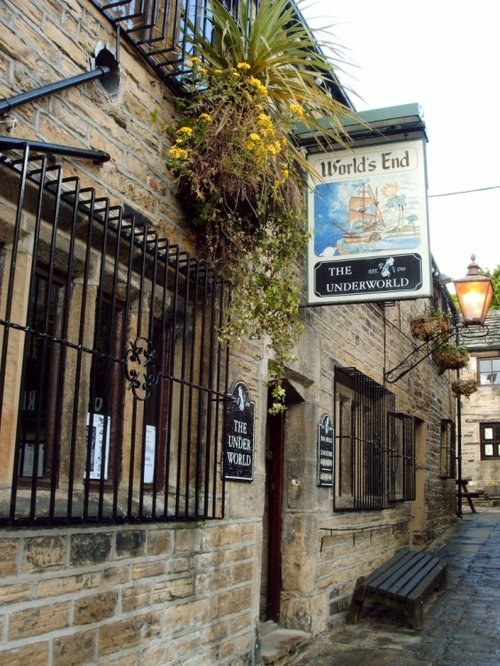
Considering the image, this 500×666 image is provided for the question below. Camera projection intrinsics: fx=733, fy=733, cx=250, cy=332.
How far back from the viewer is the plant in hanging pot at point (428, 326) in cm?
1158

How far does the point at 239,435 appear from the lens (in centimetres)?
489

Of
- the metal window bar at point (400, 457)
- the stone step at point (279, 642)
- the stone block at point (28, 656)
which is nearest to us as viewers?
the stone block at point (28, 656)

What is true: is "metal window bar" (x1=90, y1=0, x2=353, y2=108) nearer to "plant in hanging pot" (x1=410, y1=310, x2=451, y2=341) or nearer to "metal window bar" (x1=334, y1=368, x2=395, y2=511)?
"metal window bar" (x1=334, y1=368, x2=395, y2=511)

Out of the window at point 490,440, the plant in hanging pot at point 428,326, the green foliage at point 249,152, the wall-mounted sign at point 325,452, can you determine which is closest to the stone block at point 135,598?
the green foliage at point 249,152

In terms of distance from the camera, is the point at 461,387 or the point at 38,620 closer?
the point at 38,620

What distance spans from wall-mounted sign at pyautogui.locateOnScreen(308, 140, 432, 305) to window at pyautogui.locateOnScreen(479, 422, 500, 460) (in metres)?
19.7

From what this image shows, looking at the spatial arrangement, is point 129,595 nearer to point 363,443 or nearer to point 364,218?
point 364,218

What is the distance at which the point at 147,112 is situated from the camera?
165 inches

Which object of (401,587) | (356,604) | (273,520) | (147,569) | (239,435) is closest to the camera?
(147,569)

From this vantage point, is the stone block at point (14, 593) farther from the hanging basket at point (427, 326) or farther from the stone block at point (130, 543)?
the hanging basket at point (427, 326)

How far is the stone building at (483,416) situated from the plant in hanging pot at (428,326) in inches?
494

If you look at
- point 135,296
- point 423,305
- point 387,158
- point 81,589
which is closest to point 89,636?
point 81,589

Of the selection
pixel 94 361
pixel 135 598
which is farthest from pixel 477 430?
pixel 94 361

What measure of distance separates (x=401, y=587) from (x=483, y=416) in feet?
59.6
